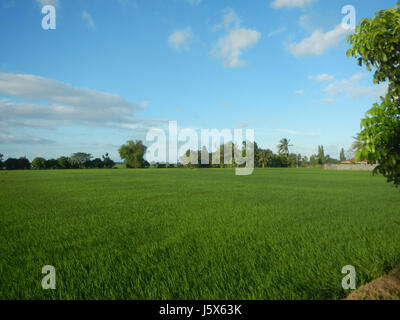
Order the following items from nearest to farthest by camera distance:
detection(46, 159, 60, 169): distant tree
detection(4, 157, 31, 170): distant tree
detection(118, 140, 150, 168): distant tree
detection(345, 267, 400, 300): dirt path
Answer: detection(345, 267, 400, 300): dirt path < detection(4, 157, 31, 170): distant tree < detection(46, 159, 60, 169): distant tree < detection(118, 140, 150, 168): distant tree

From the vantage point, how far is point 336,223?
6.82 metres

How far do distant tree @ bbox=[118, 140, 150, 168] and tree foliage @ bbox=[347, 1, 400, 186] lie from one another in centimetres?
11057

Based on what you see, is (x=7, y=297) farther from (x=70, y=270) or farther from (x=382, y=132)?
(x=382, y=132)

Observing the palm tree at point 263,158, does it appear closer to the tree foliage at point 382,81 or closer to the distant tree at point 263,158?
the distant tree at point 263,158

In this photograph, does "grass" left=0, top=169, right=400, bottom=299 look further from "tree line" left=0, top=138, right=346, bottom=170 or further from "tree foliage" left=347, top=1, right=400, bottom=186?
"tree line" left=0, top=138, right=346, bottom=170

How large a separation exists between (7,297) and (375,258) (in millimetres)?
5948

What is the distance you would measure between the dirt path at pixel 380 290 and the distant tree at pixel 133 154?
111 m

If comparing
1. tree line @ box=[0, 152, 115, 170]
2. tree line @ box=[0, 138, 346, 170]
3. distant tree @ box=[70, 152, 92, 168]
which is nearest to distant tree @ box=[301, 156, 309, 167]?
tree line @ box=[0, 138, 346, 170]

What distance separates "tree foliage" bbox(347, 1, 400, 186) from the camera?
2.85 meters

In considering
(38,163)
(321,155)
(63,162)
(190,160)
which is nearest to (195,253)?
(190,160)

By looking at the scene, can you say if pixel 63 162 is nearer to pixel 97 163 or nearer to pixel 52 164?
pixel 52 164

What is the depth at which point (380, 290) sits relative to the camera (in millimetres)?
2885
